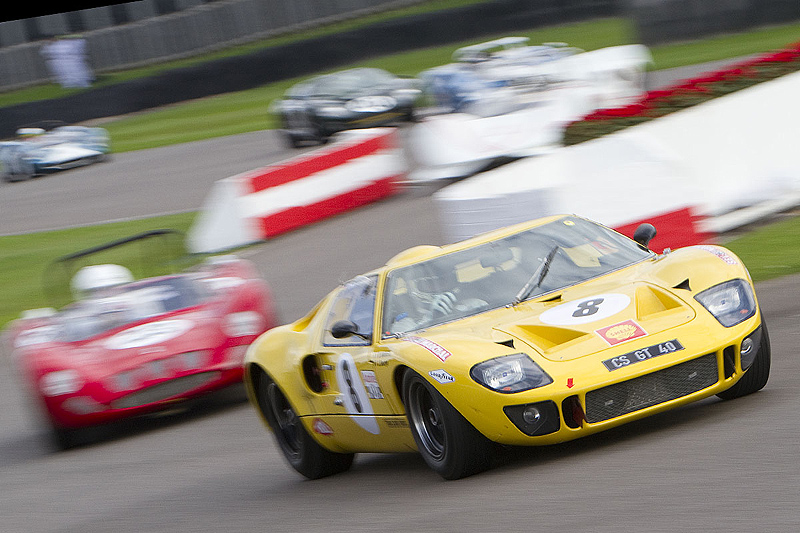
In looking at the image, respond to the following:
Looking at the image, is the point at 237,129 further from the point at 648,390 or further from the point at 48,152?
the point at 648,390

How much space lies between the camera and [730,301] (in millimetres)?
5566

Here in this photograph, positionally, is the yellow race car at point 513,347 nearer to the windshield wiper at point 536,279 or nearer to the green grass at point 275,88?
the windshield wiper at point 536,279

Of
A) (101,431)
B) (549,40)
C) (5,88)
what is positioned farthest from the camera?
(5,88)

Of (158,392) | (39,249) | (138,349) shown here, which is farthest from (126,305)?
(39,249)

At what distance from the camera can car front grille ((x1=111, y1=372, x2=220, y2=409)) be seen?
29.6 ft

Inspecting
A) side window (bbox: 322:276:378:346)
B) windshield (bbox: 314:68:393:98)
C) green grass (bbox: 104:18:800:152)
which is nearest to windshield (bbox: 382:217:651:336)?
side window (bbox: 322:276:378:346)

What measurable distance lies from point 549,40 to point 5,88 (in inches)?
675

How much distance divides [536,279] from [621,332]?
2.67ft

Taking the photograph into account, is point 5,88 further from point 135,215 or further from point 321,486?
point 321,486

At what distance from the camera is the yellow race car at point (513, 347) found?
5.15 metres

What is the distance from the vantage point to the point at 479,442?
5324mm

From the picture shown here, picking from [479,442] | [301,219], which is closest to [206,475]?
[479,442]

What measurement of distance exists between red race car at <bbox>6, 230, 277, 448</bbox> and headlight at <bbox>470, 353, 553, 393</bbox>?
4.31m

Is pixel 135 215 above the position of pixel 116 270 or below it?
below
